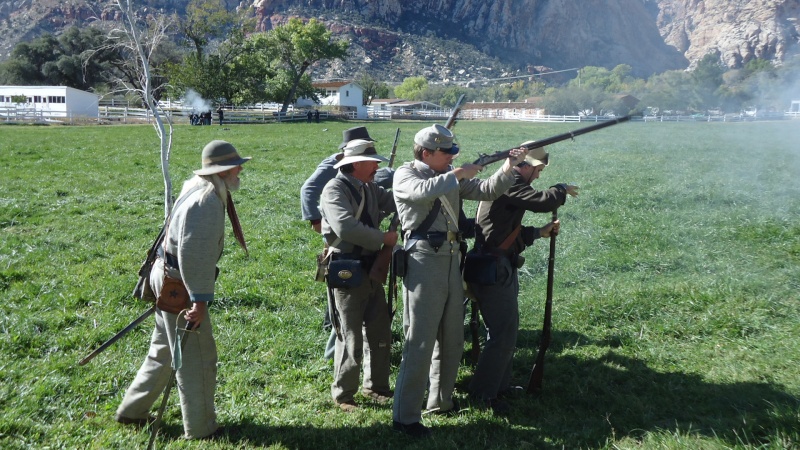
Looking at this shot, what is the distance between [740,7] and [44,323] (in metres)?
23.6

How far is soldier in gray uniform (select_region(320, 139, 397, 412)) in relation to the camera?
5711mm

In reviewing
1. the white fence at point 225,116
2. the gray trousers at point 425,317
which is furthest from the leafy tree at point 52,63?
the gray trousers at point 425,317

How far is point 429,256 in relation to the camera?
5.33 metres

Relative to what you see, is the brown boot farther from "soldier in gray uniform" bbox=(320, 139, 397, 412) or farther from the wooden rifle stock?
the wooden rifle stock

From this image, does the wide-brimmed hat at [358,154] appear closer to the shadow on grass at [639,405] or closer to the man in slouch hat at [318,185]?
the man in slouch hat at [318,185]

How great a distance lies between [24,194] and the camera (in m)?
16.0

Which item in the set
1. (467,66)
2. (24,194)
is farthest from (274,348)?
(467,66)

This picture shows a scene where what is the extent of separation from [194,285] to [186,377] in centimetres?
82

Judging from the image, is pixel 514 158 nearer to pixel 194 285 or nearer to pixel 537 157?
pixel 537 157

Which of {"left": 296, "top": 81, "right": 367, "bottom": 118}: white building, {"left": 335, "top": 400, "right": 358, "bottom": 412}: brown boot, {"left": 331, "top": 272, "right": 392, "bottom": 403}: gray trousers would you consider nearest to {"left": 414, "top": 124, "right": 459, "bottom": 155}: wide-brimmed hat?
{"left": 331, "top": 272, "right": 392, "bottom": 403}: gray trousers

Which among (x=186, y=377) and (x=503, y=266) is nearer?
(x=186, y=377)

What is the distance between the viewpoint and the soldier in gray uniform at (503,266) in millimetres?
5871

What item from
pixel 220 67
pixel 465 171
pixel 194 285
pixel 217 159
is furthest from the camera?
pixel 220 67

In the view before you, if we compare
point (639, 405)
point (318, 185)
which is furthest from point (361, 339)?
point (639, 405)
